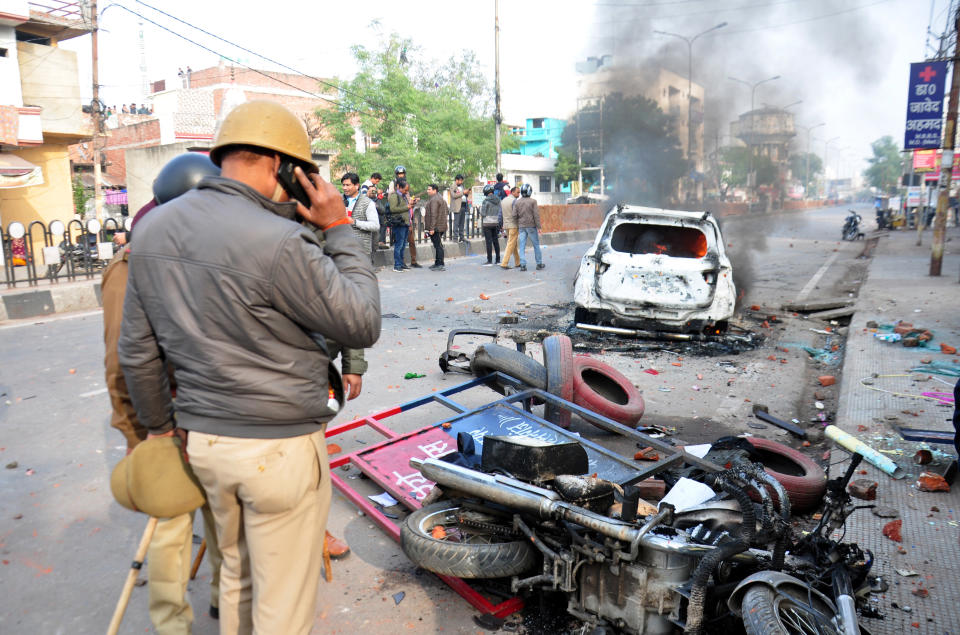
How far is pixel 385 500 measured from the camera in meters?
3.83

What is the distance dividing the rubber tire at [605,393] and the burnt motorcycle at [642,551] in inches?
69.5

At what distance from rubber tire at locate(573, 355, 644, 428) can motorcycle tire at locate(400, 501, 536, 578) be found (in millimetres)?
1895

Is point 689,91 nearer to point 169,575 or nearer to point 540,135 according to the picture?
point 169,575

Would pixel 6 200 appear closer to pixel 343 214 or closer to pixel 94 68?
pixel 94 68

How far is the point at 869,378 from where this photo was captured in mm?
6391

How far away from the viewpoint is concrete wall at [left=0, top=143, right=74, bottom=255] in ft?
72.2

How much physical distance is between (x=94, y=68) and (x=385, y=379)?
21.7 m

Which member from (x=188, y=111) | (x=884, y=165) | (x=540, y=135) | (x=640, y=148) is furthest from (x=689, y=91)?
(x=884, y=165)

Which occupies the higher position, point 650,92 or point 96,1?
point 96,1

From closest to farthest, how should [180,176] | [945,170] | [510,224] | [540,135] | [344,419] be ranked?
[180,176], [344,419], [945,170], [510,224], [540,135]

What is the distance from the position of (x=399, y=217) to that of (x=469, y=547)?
1309 cm

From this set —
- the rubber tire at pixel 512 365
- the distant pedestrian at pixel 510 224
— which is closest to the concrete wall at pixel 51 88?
the distant pedestrian at pixel 510 224

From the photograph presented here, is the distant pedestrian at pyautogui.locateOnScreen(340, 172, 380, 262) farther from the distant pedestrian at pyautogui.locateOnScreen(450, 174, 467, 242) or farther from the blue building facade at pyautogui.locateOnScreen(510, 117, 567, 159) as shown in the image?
the blue building facade at pyautogui.locateOnScreen(510, 117, 567, 159)

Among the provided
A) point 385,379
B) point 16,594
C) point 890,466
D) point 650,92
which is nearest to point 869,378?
point 890,466
